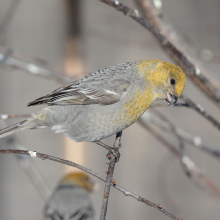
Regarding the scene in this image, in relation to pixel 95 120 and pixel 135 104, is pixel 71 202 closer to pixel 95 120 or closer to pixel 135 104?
pixel 95 120

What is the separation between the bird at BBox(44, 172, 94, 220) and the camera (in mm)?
3639

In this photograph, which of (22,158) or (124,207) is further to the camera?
(124,207)

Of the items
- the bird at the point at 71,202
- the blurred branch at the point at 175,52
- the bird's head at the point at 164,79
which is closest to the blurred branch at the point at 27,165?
the bird at the point at 71,202

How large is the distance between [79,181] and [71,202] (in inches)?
13.4

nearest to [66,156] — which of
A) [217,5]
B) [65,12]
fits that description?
A: [65,12]

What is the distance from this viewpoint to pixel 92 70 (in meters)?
4.56

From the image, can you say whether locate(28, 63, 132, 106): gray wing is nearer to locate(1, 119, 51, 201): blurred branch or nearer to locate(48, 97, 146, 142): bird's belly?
locate(48, 97, 146, 142): bird's belly

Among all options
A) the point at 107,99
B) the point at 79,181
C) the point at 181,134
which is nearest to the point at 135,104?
the point at 107,99

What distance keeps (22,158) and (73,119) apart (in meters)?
1.08

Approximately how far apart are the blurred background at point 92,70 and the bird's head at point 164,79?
6.99 feet

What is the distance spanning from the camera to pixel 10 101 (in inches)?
177

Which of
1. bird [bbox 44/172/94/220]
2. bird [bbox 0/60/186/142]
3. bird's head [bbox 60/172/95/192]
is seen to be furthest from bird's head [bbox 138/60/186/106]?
bird's head [bbox 60/172/95/192]

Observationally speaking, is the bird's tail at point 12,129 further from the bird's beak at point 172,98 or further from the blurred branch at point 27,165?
the bird's beak at point 172,98

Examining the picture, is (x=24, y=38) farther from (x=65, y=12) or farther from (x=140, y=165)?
(x=140, y=165)
